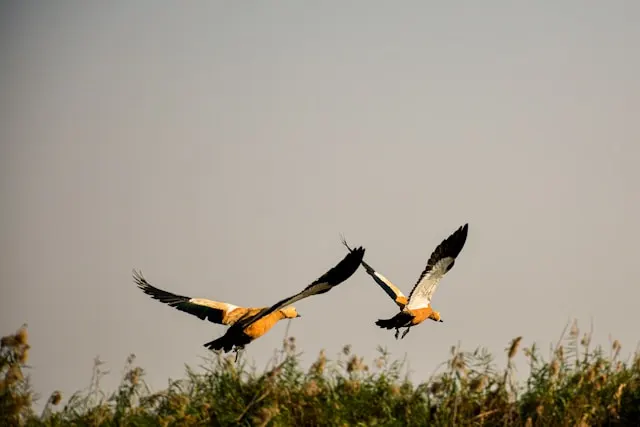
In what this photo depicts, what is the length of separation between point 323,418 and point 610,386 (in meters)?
3.35

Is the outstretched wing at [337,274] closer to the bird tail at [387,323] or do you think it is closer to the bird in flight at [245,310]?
the bird in flight at [245,310]

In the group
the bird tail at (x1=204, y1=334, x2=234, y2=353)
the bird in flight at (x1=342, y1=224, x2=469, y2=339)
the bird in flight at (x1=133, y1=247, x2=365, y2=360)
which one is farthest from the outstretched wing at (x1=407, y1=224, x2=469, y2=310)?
the bird tail at (x1=204, y1=334, x2=234, y2=353)

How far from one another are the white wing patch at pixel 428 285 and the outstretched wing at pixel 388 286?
17cm

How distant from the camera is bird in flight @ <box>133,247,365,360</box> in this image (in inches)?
559

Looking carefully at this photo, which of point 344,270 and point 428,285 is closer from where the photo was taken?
point 344,270

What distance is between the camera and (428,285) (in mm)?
18797

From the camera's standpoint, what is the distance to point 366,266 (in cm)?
2011

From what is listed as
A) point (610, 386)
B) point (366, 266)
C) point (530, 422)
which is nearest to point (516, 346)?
point (530, 422)

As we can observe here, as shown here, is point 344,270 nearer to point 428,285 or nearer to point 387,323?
point 387,323

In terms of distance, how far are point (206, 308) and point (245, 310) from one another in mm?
740

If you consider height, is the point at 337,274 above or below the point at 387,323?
below

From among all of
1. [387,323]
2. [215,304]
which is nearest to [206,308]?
[215,304]

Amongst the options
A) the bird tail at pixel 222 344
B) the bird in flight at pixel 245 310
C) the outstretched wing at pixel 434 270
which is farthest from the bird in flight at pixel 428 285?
the bird tail at pixel 222 344

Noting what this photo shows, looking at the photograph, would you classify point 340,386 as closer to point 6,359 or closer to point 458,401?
point 458,401
